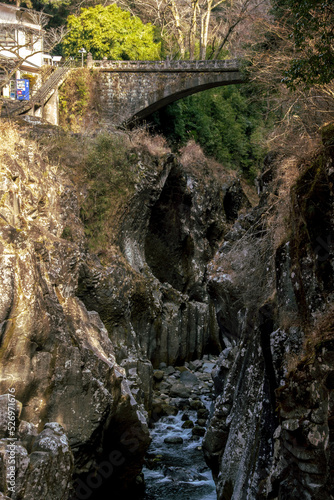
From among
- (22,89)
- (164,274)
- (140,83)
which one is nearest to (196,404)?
(164,274)

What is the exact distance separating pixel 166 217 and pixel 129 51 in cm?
1314

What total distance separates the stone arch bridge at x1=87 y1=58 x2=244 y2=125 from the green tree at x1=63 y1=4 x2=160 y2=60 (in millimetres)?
1948

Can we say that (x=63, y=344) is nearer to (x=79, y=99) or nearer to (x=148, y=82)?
(x=79, y=99)

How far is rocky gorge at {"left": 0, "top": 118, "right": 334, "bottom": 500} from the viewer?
→ 834 centimetres

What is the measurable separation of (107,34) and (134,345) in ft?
79.6

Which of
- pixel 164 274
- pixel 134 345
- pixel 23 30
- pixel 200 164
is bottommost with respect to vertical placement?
pixel 134 345

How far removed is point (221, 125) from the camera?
4234 cm

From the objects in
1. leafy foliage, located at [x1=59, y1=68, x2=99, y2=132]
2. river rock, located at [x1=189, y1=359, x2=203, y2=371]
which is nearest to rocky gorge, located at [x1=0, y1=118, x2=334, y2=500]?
river rock, located at [x1=189, y1=359, x2=203, y2=371]

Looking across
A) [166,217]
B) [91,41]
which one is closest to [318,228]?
[166,217]

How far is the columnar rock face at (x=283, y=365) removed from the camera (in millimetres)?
7859

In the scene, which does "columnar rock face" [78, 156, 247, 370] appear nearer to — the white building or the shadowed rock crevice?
the shadowed rock crevice

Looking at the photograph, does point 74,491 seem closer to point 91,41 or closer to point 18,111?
point 18,111

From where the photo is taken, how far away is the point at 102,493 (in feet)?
46.5

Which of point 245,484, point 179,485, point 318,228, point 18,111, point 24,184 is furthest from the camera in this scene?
point 18,111
